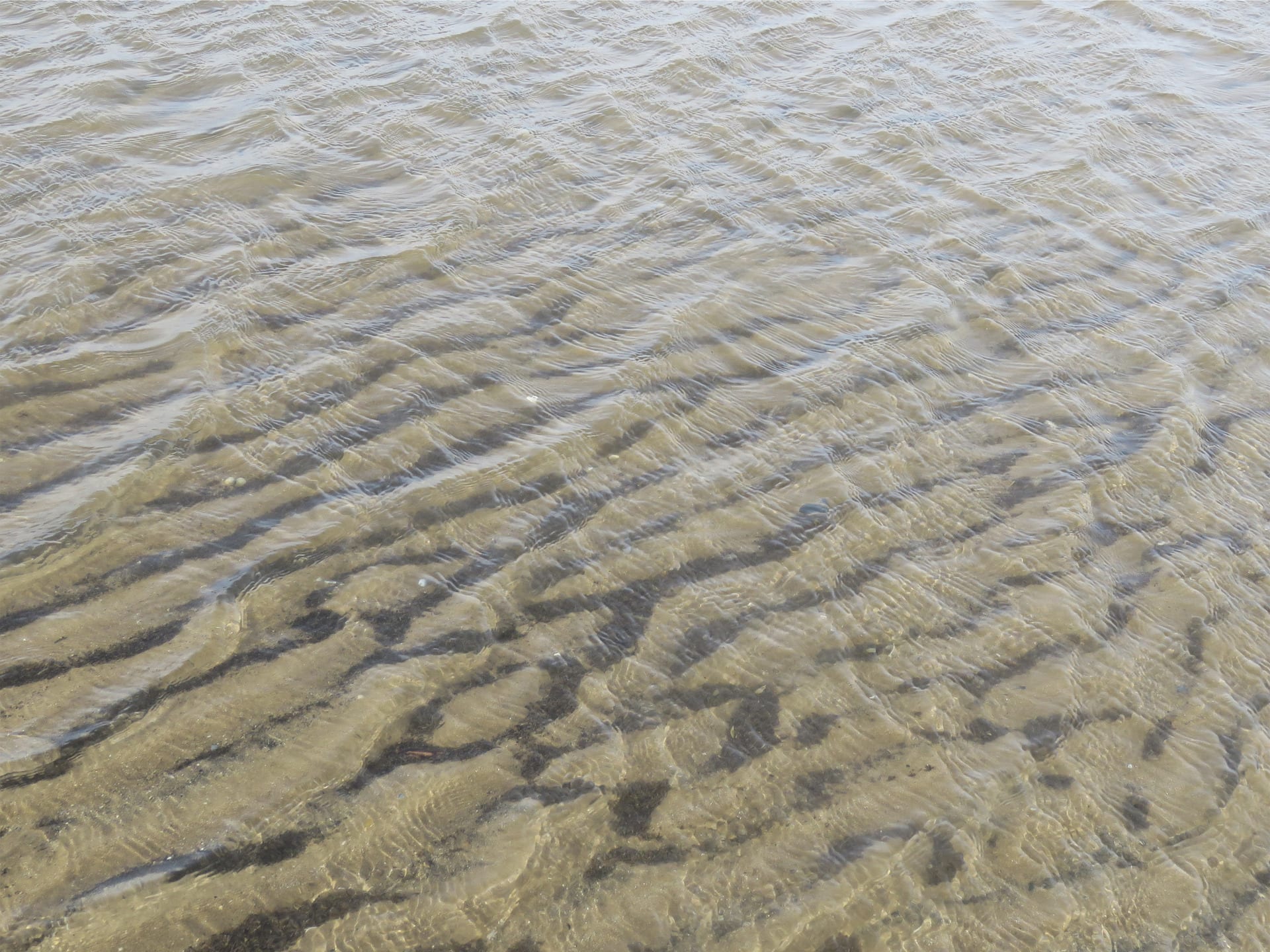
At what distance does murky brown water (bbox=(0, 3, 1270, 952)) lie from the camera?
8.58ft

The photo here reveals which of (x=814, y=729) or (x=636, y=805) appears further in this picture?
(x=814, y=729)

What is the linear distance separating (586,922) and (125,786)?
1.27 metres

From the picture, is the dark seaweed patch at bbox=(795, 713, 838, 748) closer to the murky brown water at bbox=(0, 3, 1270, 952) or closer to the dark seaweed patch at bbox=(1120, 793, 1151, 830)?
the murky brown water at bbox=(0, 3, 1270, 952)

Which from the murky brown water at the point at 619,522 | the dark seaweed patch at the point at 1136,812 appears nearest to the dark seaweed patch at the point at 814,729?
the murky brown water at the point at 619,522

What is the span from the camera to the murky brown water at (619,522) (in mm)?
2615

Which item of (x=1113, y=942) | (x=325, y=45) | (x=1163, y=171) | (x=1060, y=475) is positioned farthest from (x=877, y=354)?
(x=325, y=45)

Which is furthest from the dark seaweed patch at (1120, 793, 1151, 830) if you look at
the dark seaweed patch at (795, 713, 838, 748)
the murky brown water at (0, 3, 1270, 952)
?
the dark seaweed patch at (795, 713, 838, 748)

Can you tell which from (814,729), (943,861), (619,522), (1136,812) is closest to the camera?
(943,861)

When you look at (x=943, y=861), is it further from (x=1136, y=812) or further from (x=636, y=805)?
A: (x=636, y=805)

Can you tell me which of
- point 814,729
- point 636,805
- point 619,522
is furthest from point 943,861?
point 619,522

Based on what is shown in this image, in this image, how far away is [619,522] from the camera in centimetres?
361

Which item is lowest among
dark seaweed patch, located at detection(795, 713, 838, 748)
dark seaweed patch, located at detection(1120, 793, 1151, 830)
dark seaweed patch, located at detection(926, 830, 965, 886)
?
dark seaweed patch, located at detection(1120, 793, 1151, 830)

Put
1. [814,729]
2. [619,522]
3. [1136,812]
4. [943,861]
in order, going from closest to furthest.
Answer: [943,861]
[1136,812]
[814,729]
[619,522]

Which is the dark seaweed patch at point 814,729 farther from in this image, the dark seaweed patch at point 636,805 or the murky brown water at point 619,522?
the dark seaweed patch at point 636,805
